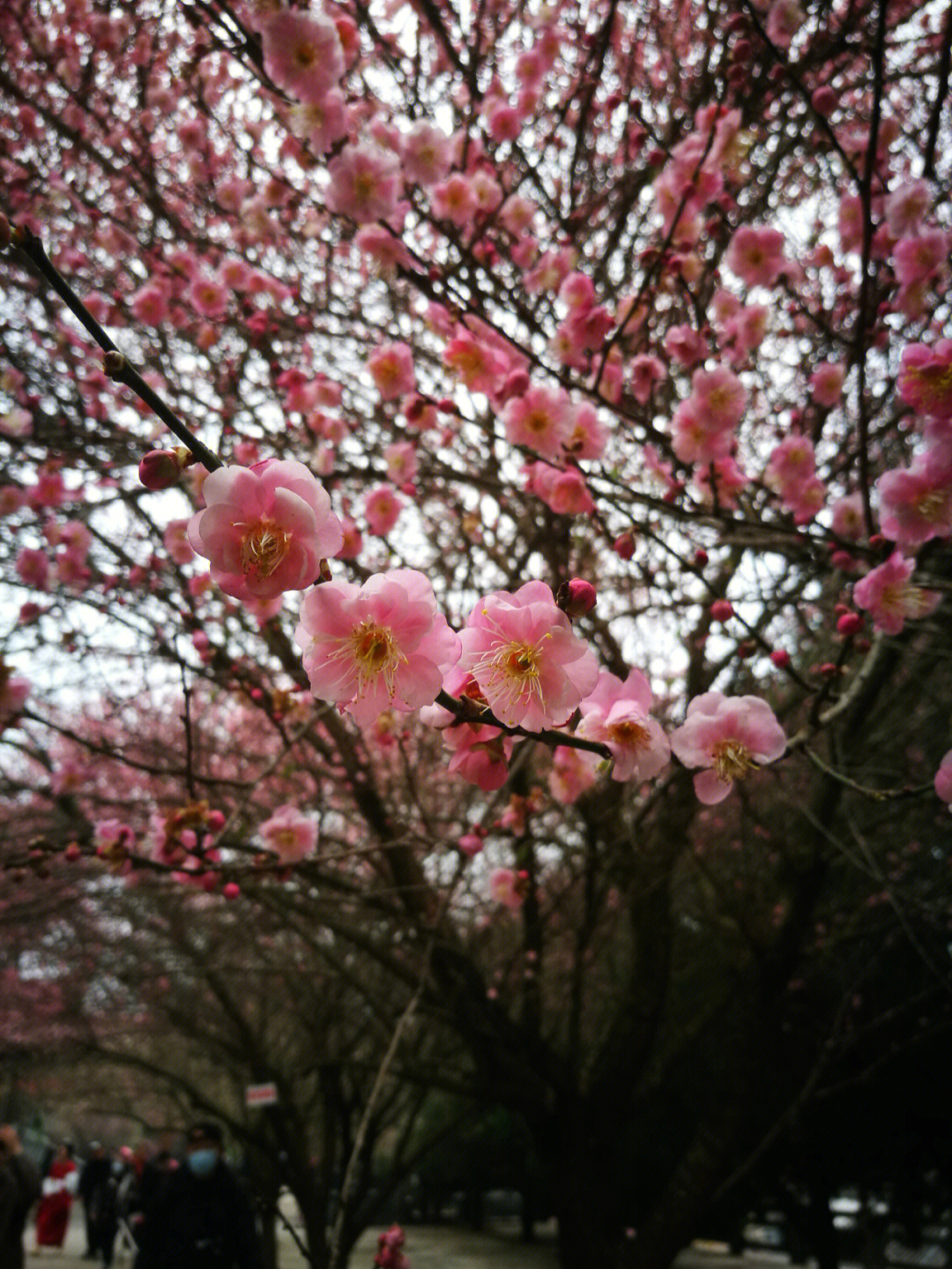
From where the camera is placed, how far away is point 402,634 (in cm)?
96

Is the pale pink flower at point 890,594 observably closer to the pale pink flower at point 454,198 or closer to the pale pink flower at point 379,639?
the pale pink flower at point 379,639

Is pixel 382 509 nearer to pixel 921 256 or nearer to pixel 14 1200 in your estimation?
pixel 921 256

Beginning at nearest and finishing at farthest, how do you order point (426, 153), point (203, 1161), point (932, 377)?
point (932, 377) < point (426, 153) < point (203, 1161)

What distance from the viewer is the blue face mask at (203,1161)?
10.9 feet

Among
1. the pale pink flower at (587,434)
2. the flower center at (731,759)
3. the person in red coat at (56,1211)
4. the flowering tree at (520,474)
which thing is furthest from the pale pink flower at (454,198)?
the person in red coat at (56,1211)

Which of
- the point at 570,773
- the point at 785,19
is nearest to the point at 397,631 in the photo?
the point at 570,773

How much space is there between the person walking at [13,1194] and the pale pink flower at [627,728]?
12.6 feet

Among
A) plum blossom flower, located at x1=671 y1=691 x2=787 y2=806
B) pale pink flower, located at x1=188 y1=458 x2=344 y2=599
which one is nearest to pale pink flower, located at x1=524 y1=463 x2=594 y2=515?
plum blossom flower, located at x1=671 y1=691 x2=787 y2=806

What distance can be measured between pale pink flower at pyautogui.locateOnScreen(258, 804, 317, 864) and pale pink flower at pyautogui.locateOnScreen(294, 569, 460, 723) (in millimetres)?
1645

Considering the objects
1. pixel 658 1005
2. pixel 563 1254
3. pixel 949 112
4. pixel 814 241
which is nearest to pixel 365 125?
pixel 814 241

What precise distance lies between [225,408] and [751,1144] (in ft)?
16.5

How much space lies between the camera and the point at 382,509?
10.7 ft

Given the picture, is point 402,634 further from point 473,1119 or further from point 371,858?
point 473,1119

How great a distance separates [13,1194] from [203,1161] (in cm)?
88
